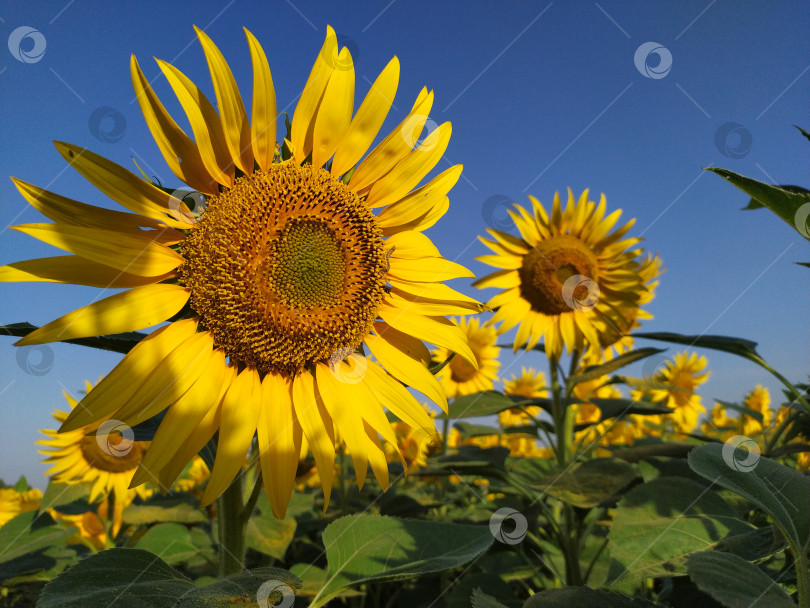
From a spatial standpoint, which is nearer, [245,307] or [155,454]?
[155,454]

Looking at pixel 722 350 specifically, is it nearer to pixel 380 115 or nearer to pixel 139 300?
pixel 380 115

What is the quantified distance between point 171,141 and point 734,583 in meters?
1.70

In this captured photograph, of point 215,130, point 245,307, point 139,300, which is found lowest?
point 139,300

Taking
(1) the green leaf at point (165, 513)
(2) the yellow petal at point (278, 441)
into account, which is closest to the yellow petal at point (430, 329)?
(2) the yellow petal at point (278, 441)

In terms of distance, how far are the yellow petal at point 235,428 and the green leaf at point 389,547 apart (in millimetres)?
362

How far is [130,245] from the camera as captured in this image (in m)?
1.43

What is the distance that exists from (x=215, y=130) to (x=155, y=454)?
89cm

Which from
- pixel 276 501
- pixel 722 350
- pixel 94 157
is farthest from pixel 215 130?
pixel 722 350

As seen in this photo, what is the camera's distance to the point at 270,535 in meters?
2.83

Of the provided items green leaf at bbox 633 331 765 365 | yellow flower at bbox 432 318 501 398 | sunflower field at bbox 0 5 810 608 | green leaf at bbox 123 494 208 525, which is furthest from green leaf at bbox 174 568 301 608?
yellow flower at bbox 432 318 501 398

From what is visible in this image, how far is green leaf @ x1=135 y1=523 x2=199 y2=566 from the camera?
2.84 m

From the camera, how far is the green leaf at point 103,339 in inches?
52.2

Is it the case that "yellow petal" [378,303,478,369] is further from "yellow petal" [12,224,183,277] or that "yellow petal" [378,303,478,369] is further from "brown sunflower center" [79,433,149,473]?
"brown sunflower center" [79,433,149,473]

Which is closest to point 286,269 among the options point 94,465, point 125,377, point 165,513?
point 125,377
